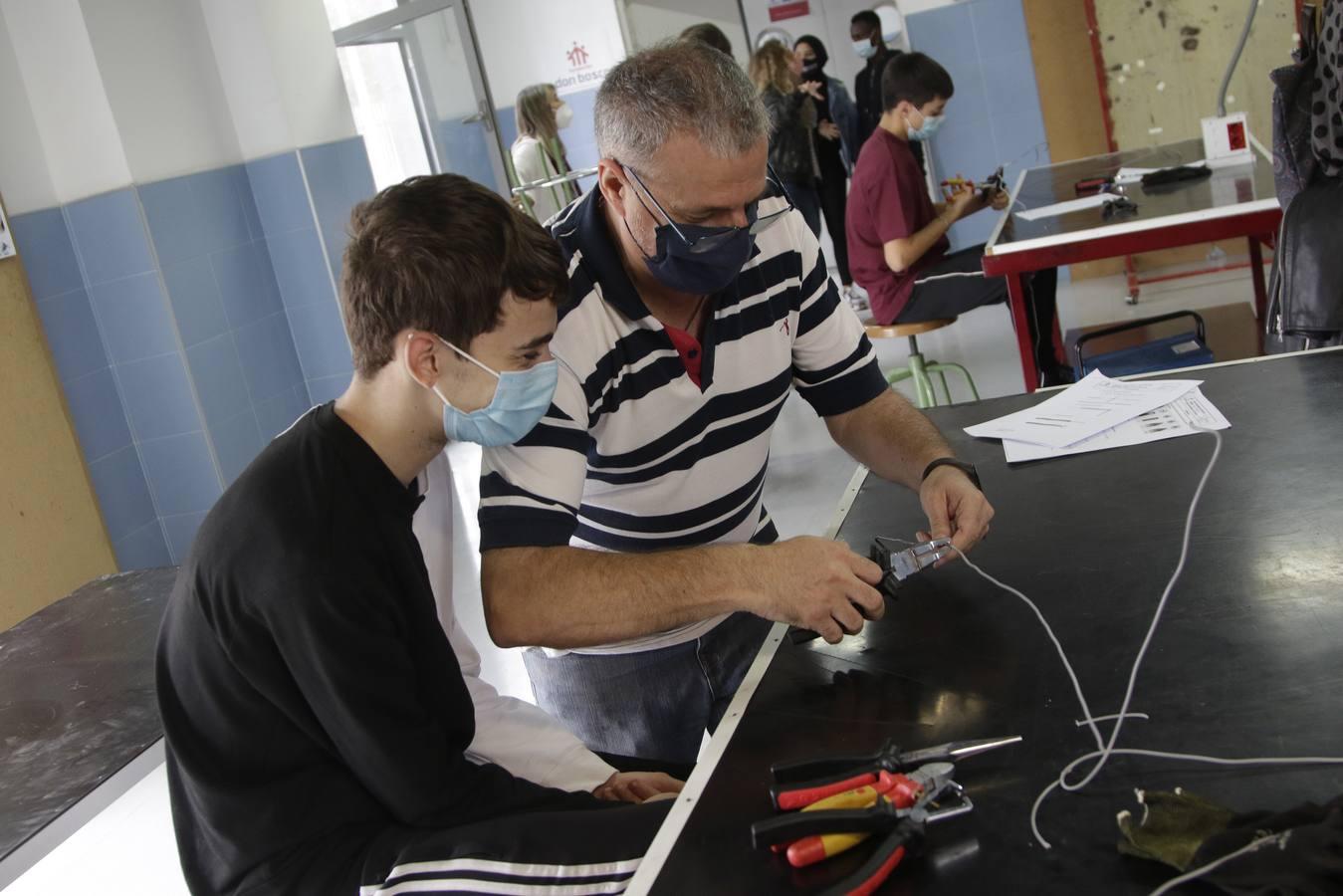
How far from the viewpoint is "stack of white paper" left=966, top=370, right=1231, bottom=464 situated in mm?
1608

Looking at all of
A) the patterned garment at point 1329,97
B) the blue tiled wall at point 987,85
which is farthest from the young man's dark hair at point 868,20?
the patterned garment at point 1329,97

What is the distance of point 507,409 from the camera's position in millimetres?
1345

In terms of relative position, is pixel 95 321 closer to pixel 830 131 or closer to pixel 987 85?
pixel 830 131

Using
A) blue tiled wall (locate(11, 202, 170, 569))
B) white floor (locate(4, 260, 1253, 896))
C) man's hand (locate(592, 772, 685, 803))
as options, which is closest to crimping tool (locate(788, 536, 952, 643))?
man's hand (locate(592, 772, 685, 803))

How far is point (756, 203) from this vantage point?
5.16ft

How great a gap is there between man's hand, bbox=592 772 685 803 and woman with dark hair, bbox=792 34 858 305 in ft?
16.4

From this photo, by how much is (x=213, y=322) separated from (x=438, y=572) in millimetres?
3459

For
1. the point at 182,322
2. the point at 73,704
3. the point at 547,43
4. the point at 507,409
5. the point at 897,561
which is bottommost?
the point at 73,704

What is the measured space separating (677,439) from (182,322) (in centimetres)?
334

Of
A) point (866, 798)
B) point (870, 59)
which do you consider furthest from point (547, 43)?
point (866, 798)

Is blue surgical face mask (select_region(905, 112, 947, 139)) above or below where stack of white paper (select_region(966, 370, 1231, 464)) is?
above

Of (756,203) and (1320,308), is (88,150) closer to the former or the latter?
(756,203)

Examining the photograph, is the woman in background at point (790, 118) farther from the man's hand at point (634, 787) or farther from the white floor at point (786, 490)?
the man's hand at point (634, 787)

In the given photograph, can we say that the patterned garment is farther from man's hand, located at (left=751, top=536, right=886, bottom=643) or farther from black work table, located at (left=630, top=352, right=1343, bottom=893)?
man's hand, located at (left=751, top=536, right=886, bottom=643)
